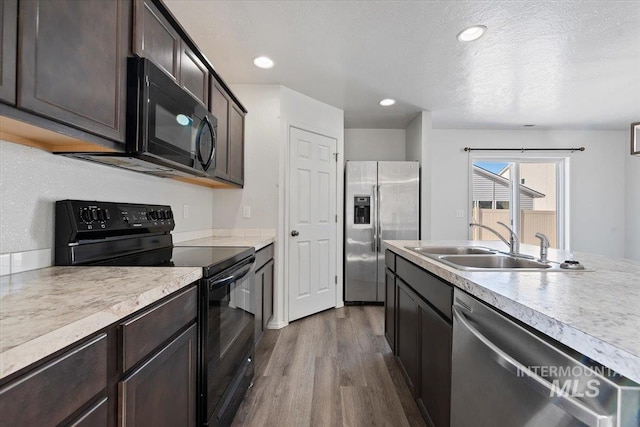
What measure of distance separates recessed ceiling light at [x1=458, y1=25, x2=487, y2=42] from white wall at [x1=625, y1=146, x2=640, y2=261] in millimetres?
4333

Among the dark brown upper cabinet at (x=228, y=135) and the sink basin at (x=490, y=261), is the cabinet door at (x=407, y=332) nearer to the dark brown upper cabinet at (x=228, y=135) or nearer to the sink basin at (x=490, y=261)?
the sink basin at (x=490, y=261)

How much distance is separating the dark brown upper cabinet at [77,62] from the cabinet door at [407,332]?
1660 mm

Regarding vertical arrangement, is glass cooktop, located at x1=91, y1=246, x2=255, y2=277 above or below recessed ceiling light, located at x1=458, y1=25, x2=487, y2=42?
below

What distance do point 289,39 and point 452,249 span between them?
194cm

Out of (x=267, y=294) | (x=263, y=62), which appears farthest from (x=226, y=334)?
(x=263, y=62)

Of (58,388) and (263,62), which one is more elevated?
(263,62)

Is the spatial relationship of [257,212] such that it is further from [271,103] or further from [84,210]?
[84,210]

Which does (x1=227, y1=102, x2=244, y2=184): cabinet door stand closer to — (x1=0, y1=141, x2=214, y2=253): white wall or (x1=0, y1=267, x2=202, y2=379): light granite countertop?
(x1=0, y1=141, x2=214, y2=253): white wall

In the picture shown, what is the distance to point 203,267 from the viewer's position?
119 centimetres

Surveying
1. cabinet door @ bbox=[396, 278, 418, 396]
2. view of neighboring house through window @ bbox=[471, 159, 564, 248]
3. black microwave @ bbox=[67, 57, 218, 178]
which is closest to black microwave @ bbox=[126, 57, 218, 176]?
black microwave @ bbox=[67, 57, 218, 178]

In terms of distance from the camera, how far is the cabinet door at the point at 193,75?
5.46 feet

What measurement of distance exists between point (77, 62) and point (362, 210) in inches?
124

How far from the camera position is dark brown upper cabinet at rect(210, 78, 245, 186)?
218cm

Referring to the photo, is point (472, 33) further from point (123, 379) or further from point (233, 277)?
point (123, 379)
